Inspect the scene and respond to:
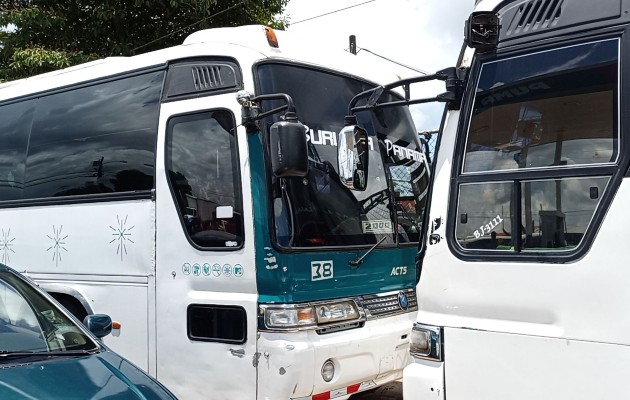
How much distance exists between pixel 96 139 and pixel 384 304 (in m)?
3.16

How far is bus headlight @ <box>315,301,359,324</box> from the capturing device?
4.96 metres

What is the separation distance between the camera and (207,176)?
5.29 metres

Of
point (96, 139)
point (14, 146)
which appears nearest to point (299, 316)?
point (96, 139)

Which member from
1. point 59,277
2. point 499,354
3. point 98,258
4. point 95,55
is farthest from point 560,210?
point 95,55

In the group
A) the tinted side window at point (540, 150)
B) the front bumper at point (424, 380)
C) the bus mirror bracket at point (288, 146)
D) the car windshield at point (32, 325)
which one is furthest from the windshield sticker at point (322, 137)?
the car windshield at point (32, 325)

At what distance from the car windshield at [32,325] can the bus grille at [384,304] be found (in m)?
2.23

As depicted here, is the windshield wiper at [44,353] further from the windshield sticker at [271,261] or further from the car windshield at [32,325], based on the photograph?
the windshield sticker at [271,261]

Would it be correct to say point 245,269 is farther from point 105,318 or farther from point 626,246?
point 626,246

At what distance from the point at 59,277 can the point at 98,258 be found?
654 millimetres

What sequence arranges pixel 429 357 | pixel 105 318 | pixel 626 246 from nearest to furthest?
pixel 626 246, pixel 429 357, pixel 105 318

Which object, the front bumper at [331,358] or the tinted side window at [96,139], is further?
the tinted side window at [96,139]

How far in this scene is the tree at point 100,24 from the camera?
11539mm

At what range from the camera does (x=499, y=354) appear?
11.0 ft

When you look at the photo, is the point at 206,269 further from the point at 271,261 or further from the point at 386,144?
the point at 386,144
